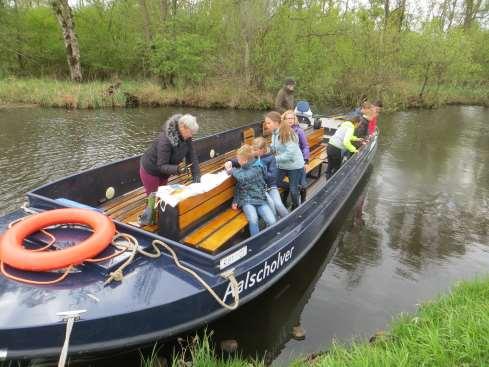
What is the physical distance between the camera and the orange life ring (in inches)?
120

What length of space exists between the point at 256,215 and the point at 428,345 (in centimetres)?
241

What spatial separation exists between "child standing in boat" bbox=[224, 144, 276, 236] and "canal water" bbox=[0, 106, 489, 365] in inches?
41.3

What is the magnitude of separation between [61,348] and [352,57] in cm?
2016

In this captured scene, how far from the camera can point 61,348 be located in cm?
281

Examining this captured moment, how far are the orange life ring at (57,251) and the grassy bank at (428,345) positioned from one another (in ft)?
4.08

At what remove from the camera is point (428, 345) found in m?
3.08

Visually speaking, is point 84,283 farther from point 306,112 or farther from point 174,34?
point 174,34

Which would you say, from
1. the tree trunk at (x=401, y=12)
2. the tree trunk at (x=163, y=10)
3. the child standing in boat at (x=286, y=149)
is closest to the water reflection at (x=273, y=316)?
the child standing in boat at (x=286, y=149)

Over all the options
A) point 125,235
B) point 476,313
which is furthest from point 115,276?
point 476,313

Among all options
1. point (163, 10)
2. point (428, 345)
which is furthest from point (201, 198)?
point (163, 10)

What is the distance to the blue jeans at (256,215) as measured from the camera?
479 cm

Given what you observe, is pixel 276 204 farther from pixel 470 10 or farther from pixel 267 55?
pixel 470 10

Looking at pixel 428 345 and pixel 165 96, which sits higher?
pixel 165 96

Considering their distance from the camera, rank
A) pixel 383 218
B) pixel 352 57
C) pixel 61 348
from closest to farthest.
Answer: pixel 61 348 < pixel 383 218 < pixel 352 57
